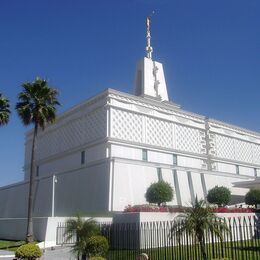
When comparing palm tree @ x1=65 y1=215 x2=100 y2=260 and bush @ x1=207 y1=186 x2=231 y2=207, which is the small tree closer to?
bush @ x1=207 y1=186 x2=231 y2=207

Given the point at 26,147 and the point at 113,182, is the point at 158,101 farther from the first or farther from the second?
the point at 26,147

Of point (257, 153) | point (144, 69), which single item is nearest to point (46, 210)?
point (144, 69)

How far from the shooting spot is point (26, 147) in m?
63.1

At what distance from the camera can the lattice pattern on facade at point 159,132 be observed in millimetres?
48206

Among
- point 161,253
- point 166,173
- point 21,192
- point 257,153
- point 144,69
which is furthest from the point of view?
point 257,153

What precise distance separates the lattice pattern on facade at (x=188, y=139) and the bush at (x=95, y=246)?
3218 centimetres

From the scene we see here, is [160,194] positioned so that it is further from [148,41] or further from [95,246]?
[148,41]

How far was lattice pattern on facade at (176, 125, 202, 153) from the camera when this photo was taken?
2032 inches

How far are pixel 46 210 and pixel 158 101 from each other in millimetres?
20314

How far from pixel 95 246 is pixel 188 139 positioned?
35.3 meters

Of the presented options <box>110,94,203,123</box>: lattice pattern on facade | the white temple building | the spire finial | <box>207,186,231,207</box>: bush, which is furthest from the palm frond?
the spire finial

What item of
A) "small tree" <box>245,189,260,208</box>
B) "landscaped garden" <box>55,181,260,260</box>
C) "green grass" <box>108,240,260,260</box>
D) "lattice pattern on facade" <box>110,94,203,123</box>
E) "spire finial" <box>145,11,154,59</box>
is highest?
"spire finial" <box>145,11,154,59</box>

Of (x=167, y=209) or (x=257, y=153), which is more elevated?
(x=257, y=153)

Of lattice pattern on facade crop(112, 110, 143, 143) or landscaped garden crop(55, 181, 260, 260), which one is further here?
lattice pattern on facade crop(112, 110, 143, 143)
